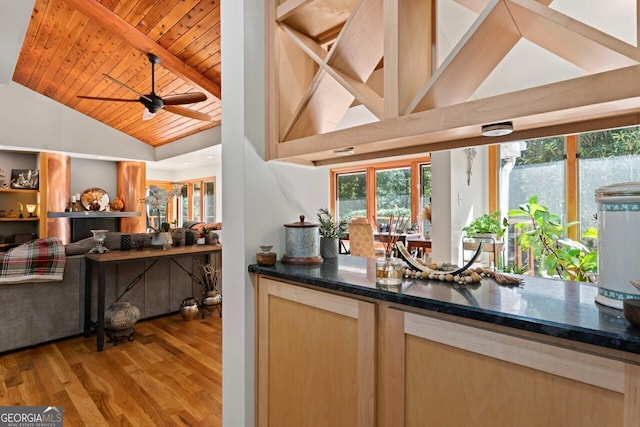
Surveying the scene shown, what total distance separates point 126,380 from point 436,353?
236 centimetres

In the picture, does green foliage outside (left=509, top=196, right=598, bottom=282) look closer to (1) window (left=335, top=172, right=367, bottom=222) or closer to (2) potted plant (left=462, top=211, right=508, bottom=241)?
(2) potted plant (left=462, top=211, right=508, bottom=241)

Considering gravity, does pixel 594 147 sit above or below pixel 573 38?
above

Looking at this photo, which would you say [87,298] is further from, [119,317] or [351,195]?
[351,195]

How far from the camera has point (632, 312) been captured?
684 mm

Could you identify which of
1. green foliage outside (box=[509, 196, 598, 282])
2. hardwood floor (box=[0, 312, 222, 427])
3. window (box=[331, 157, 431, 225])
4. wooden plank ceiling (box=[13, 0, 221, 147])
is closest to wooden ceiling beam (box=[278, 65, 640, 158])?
hardwood floor (box=[0, 312, 222, 427])

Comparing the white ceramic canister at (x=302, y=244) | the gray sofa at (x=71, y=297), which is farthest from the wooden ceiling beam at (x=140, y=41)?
the white ceramic canister at (x=302, y=244)

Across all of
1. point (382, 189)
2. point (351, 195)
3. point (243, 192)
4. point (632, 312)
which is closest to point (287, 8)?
point (243, 192)

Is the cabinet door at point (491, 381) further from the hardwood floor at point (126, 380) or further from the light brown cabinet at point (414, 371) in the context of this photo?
the hardwood floor at point (126, 380)

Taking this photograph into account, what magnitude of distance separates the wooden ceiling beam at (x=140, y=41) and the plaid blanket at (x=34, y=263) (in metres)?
2.40

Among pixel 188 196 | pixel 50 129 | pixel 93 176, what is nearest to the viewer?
pixel 50 129

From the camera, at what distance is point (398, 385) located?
1006 mm

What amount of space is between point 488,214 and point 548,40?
3.63 m

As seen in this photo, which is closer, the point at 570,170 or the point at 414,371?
the point at 414,371

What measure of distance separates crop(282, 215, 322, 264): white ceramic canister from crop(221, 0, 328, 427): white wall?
0.35ft
